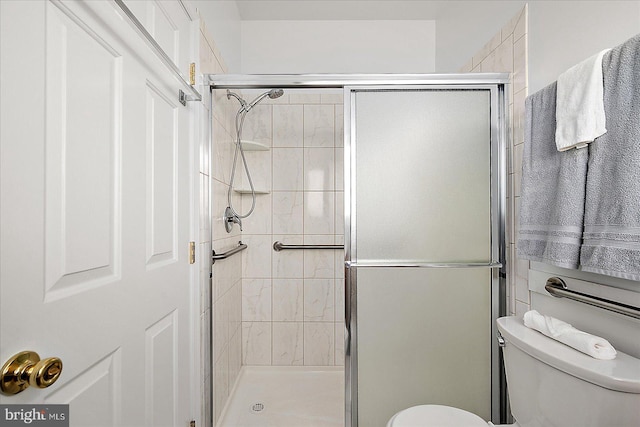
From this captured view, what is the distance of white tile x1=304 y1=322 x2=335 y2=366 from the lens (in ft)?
8.35

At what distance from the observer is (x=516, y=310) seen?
151 cm

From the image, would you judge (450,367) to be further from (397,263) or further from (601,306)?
(601,306)

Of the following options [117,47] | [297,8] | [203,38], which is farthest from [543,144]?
[297,8]

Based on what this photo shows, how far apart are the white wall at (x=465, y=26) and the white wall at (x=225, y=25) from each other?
140cm

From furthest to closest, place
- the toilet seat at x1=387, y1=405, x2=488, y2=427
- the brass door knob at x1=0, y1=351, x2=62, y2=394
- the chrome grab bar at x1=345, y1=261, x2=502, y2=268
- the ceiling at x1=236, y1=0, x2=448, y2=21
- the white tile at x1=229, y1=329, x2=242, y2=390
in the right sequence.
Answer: the ceiling at x1=236, y1=0, x2=448, y2=21
the white tile at x1=229, y1=329, x2=242, y2=390
the chrome grab bar at x1=345, y1=261, x2=502, y2=268
the toilet seat at x1=387, y1=405, x2=488, y2=427
the brass door knob at x1=0, y1=351, x2=62, y2=394

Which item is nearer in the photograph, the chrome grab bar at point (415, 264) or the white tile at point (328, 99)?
the chrome grab bar at point (415, 264)

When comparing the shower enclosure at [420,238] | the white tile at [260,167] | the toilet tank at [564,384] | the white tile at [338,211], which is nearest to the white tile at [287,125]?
the white tile at [260,167]

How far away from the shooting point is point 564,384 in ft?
3.12

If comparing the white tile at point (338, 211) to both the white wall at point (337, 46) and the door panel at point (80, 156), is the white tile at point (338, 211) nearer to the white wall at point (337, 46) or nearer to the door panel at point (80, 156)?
the white wall at point (337, 46)

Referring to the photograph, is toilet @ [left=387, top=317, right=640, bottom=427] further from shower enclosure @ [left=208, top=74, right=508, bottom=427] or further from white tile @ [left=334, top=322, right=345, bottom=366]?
white tile @ [left=334, top=322, right=345, bottom=366]

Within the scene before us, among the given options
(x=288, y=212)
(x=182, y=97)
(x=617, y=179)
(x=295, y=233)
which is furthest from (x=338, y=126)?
(x=617, y=179)

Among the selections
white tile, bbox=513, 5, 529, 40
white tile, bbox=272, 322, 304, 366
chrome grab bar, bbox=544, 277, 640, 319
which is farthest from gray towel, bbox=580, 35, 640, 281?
white tile, bbox=272, 322, 304, 366

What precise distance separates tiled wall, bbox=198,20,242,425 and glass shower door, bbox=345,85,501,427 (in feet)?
2.17

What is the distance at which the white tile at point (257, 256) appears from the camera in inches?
99.5
